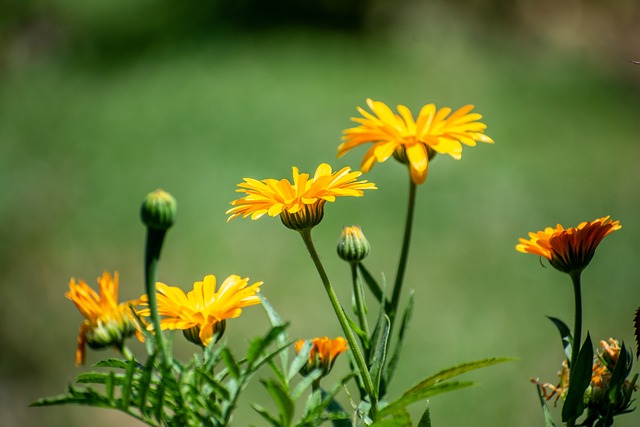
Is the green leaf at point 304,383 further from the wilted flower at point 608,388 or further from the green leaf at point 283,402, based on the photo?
the wilted flower at point 608,388

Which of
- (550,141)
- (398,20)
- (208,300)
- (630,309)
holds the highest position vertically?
(398,20)

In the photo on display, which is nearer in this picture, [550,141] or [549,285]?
[549,285]

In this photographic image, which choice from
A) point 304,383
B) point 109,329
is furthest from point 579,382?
point 109,329

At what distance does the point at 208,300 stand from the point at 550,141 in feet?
9.48

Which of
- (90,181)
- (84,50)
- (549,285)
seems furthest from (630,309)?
(84,50)

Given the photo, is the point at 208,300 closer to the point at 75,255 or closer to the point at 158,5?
the point at 75,255

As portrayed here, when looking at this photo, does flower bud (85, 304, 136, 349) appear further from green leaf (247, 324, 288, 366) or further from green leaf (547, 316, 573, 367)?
green leaf (547, 316, 573, 367)

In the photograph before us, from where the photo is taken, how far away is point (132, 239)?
272 cm

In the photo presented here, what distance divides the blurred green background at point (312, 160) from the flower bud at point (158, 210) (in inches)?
67.3

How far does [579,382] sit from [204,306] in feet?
0.64

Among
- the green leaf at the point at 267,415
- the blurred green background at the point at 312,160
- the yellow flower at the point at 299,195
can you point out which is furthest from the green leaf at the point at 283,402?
the blurred green background at the point at 312,160

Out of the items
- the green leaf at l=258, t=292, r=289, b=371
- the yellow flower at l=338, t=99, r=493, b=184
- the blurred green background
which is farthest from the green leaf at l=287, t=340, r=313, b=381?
the blurred green background

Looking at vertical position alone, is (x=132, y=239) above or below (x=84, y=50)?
below

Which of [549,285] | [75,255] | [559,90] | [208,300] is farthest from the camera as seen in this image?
[559,90]
